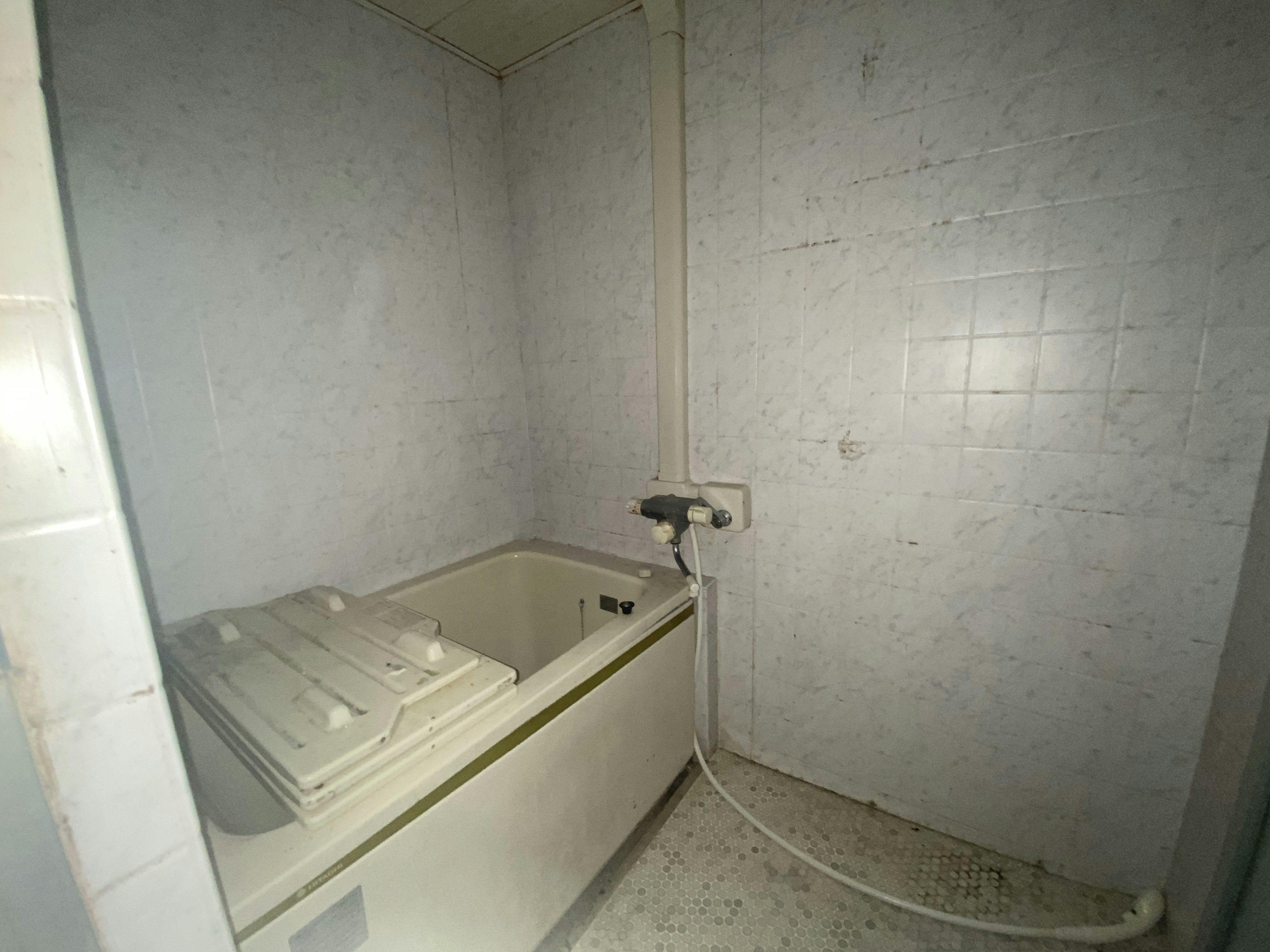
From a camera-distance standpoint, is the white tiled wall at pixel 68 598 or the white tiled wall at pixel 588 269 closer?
the white tiled wall at pixel 68 598

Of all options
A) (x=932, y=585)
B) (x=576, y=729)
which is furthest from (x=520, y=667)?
(x=932, y=585)

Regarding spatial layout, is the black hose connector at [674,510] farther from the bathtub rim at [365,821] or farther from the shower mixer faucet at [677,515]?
the bathtub rim at [365,821]

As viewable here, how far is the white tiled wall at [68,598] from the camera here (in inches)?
13.3

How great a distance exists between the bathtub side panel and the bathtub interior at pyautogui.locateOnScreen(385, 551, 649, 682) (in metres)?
0.37

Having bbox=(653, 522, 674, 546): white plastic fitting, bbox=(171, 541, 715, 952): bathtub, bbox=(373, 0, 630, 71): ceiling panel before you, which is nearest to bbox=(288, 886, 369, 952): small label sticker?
bbox=(171, 541, 715, 952): bathtub

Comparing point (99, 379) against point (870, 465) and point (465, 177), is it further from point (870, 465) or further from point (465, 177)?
point (870, 465)

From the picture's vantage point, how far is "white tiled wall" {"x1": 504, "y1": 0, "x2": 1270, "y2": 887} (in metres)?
0.99

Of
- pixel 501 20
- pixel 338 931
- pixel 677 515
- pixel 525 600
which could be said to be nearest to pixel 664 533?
pixel 677 515

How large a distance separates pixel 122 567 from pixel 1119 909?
2.01 m

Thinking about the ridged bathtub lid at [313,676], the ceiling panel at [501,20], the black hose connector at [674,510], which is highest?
the ceiling panel at [501,20]

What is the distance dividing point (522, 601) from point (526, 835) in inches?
38.2

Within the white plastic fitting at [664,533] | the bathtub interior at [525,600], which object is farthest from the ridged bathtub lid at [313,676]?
the white plastic fitting at [664,533]

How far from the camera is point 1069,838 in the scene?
126 cm

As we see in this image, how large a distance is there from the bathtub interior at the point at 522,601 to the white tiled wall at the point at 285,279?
0.42ft
